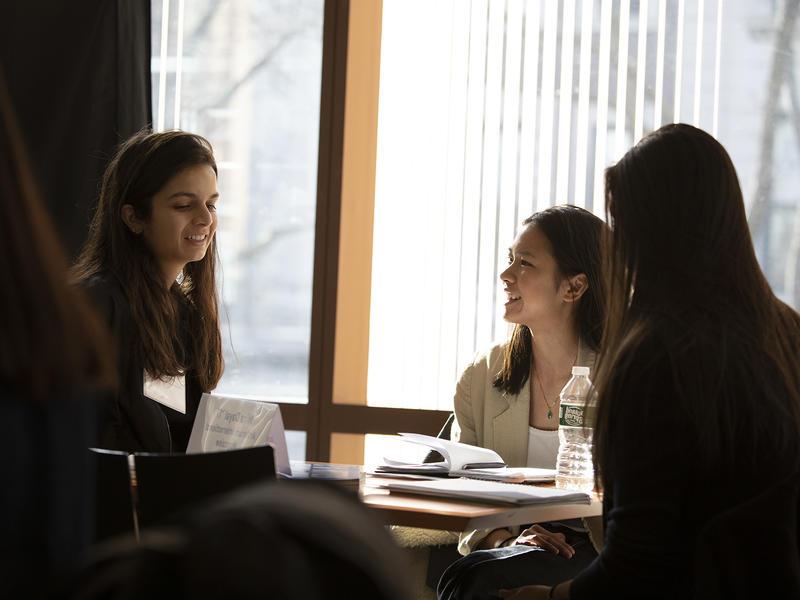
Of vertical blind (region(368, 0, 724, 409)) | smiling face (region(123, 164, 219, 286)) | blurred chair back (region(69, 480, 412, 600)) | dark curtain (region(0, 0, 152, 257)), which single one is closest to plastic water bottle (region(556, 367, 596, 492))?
smiling face (region(123, 164, 219, 286))

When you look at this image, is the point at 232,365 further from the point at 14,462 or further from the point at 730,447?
the point at 14,462

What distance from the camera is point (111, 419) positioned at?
246cm

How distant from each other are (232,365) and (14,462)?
11.3ft

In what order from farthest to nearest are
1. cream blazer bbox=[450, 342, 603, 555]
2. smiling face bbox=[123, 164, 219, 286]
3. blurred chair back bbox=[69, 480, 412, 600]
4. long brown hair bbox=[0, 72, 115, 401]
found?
cream blazer bbox=[450, 342, 603, 555]
smiling face bbox=[123, 164, 219, 286]
long brown hair bbox=[0, 72, 115, 401]
blurred chair back bbox=[69, 480, 412, 600]

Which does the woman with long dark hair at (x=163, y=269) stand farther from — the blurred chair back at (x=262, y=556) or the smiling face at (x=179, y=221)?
the blurred chair back at (x=262, y=556)

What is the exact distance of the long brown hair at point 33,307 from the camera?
2.70ft

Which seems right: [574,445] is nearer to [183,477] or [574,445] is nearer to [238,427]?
[238,427]

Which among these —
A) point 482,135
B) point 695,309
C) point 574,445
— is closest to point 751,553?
point 695,309

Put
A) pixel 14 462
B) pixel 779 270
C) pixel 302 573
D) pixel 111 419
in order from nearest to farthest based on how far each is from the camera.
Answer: pixel 302 573, pixel 14 462, pixel 111 419, pixel 779 270

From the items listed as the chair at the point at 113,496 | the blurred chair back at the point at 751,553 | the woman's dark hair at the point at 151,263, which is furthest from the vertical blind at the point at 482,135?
the blurred chair back at the point at 751,553

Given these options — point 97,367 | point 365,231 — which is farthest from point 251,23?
point 97,367

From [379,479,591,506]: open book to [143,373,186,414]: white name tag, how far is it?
71 cm

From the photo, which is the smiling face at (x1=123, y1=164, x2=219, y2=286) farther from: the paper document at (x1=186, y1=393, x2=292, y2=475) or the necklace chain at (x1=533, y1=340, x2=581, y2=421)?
the necklace chain at (x1=533, y1=340, x2=581, y2=421)

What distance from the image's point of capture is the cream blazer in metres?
2.99
